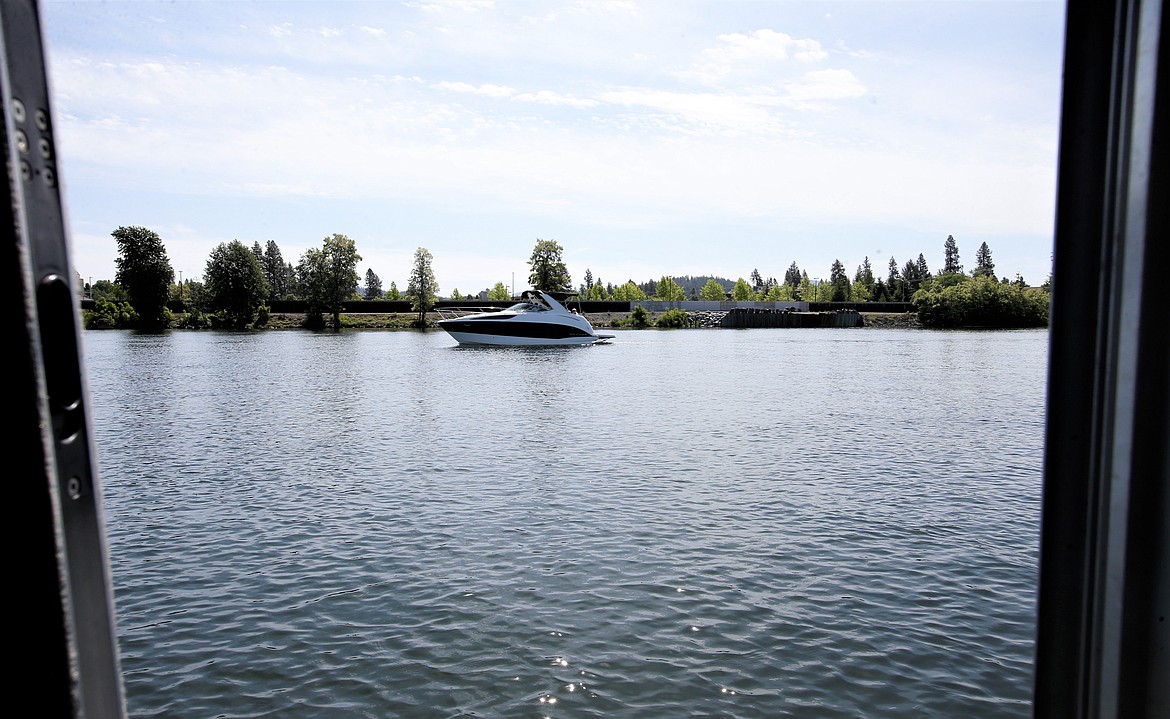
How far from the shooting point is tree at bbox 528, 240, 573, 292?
113 m

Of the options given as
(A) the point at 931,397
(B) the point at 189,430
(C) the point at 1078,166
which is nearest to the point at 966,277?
(A) the point at 931,397

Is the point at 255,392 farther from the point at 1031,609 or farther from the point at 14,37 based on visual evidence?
the point at 14,37

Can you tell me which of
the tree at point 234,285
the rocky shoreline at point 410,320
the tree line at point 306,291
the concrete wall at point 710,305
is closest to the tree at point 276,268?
the tree line at point 306,291

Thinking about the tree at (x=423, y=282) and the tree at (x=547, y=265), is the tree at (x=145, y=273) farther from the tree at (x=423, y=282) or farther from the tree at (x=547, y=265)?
the tree at (x=547, y=265)

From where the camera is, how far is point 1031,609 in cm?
848

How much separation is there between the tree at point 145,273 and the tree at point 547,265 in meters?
50.7

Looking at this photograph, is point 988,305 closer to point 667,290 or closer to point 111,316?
point 667,290

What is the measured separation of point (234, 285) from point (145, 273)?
12171 mm

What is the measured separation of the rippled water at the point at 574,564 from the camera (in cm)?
675

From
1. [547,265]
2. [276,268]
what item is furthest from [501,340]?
[276,268]

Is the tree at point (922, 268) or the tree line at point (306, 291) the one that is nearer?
the tree line at point (306, 291)

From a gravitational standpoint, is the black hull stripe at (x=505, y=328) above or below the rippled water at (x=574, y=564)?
above

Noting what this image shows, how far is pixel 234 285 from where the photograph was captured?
355ft

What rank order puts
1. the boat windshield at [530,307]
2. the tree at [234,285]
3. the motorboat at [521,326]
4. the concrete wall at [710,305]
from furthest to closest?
the concrete wall at [710,305]
the tree at [234,285]
the boat windshield at [530,307]
the motorboat at [521,326]
